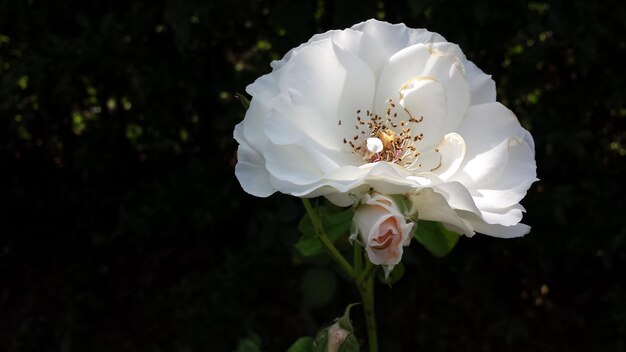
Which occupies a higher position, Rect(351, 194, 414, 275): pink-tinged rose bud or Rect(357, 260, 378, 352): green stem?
Rect(351, 194, 414, 275): pink-tinged rose bud

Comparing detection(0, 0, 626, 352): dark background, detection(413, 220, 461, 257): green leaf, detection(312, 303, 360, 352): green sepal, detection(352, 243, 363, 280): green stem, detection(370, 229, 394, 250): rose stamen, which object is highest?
detection(370, 229, 394, 250): rose stamen

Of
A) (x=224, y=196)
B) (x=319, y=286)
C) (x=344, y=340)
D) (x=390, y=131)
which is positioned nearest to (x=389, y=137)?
(x=390, y=131)

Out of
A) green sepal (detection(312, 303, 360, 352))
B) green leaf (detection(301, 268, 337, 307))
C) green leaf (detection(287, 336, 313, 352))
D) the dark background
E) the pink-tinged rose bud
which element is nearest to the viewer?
the pink-tinged rose bud

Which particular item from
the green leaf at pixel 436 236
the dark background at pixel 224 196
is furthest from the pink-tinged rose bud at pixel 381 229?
the dark background at pixel 224 196

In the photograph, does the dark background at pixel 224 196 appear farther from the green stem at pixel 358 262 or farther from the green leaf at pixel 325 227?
the green stem at pixel 358 262

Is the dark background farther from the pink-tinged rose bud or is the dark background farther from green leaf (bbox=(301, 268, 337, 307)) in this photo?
the pink-tinged rose bud

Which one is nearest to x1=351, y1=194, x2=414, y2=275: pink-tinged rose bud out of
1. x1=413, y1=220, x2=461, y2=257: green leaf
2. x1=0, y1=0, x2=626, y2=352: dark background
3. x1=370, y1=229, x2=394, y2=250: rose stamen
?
x1=370, y1=229, x2=394, y2=250: rose stamen

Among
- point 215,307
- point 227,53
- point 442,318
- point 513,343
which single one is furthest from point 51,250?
point 513,343

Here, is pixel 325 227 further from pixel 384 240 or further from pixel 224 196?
pixel 224 196
